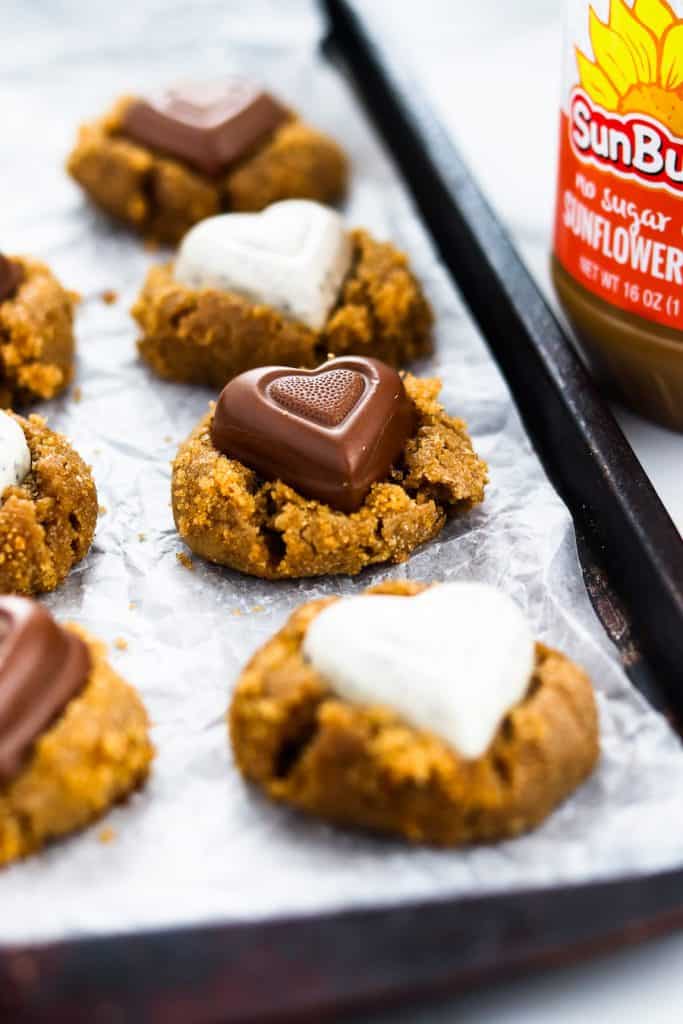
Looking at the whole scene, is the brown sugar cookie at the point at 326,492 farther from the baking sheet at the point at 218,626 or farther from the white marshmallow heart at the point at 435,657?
the white marshmallow heart at the point at 435,657

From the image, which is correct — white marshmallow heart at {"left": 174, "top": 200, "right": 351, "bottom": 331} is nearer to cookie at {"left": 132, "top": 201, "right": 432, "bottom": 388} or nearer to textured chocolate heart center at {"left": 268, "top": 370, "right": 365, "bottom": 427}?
cookie at {"left": 132, "top": 201, "right": 432, "bottom": 388}

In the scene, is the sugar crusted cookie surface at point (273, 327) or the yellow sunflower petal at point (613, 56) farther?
the sugar crusted cookie surface at point (273, 327)

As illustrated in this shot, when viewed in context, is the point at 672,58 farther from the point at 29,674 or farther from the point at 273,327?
the point at 29,674

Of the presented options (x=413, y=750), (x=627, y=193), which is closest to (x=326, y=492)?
(x=413, y=750)

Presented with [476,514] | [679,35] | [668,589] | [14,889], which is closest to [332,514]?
[476,514]

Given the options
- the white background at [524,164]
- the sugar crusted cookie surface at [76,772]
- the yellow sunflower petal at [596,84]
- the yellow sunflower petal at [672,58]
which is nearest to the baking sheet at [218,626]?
the sugar crusted cookie surface at [76,772]

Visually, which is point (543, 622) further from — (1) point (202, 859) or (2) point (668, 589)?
(1) point (202, 859)
